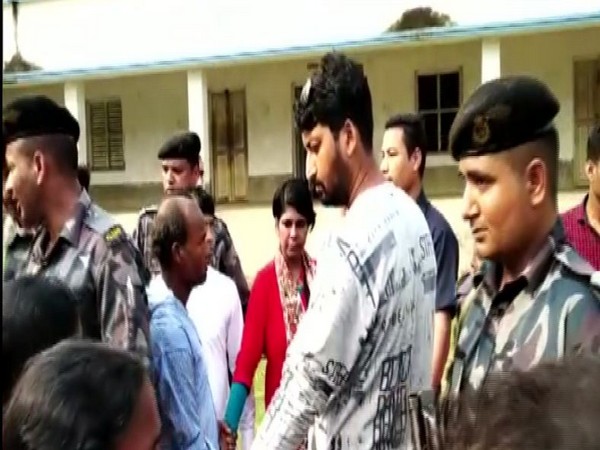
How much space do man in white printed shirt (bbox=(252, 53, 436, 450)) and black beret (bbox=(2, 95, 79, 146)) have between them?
96cm

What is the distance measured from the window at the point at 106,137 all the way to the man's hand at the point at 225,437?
14.0 meters

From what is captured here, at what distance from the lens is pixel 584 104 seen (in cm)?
1504

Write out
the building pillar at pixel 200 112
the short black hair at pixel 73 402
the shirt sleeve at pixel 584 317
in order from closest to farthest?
1. the short black hair at pixel 73 402
2. the shirt sleeve at pixel 584 317
3. the building pillar at pixel 200 112

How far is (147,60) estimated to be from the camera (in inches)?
719

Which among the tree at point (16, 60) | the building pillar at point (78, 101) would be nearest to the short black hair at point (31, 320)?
the building pillar at point (78, 101)

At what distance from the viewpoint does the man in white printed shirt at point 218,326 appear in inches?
210

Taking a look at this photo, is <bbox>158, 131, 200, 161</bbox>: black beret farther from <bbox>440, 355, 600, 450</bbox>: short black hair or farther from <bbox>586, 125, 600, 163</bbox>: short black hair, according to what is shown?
<bbox>440, 355, 600, 450</bbox>: short black hair

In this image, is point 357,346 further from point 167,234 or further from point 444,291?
point 444,291

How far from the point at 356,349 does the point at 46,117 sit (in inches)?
53.5

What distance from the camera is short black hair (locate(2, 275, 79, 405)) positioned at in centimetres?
244

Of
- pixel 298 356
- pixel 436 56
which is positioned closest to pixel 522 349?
pixel 298 356

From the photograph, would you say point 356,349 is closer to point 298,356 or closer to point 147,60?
point 298,356

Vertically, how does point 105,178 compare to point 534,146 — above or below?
below

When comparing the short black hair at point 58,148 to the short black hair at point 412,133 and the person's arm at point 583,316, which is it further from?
the short black hair at point 412,133
